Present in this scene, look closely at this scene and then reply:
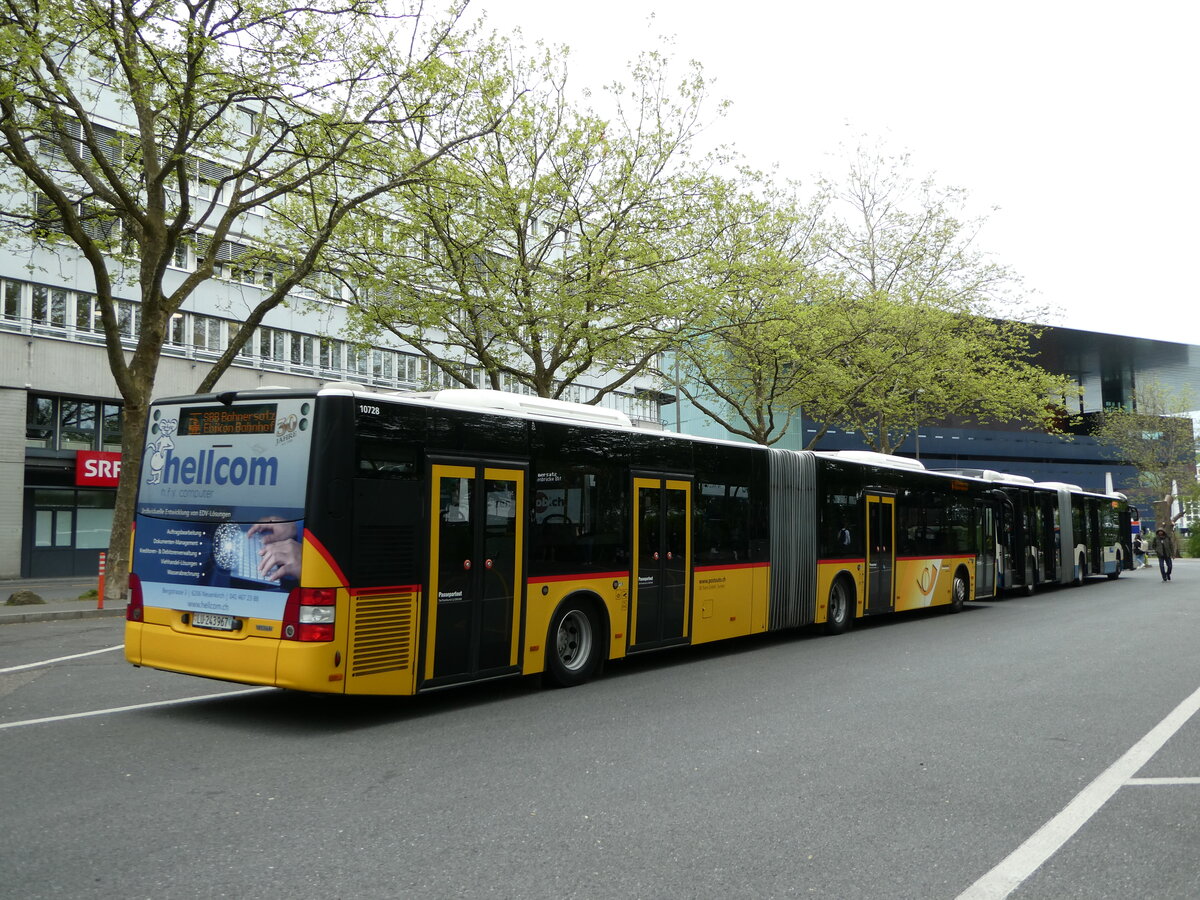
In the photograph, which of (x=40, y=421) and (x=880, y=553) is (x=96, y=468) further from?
(x=880, y=553)

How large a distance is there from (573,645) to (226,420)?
4049 millimetres

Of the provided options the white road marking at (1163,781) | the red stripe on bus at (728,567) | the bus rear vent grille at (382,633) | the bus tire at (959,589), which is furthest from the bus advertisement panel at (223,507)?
the bus tire at (959,589)

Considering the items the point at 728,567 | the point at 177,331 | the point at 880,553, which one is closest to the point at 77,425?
the point at 177,331

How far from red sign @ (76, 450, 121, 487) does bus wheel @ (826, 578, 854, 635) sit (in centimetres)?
2367

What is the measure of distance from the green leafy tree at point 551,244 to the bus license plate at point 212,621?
48.0 ft

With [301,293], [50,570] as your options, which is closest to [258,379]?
[301,293]

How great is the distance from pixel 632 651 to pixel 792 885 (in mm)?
6664

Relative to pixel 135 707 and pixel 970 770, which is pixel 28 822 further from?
pixel 970 770

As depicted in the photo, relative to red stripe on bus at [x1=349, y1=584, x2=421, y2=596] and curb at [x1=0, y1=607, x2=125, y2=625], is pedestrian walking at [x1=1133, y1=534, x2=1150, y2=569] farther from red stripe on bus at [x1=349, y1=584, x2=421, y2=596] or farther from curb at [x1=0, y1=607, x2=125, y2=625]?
red stripe on bus at [x1=349, y1=584, x2=421, y2=596]

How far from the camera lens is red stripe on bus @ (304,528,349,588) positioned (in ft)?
25.2

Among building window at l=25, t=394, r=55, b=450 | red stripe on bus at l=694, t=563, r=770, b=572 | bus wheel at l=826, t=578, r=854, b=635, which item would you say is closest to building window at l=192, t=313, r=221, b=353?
building window at l=25, t=394, r=55, b=450

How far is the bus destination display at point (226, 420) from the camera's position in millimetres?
8125

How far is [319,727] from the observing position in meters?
8.02

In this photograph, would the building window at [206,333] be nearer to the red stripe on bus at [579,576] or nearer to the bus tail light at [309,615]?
the red stripe on bus at [579,576]
